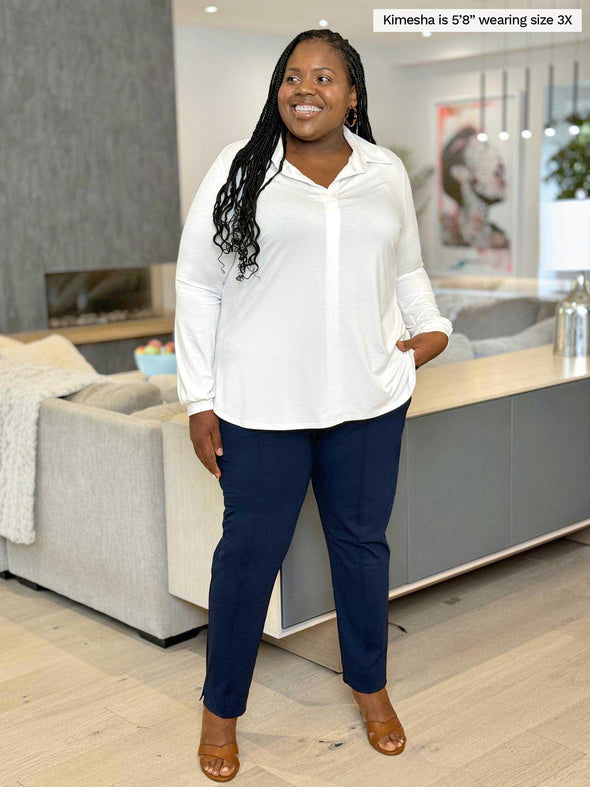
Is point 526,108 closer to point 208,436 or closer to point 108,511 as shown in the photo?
point 108,511

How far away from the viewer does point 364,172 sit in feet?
6.30

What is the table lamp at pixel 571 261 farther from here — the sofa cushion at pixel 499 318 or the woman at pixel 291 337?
the sofa cushion at pixel 499 318

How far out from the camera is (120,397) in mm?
2844

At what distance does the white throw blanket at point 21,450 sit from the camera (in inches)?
115

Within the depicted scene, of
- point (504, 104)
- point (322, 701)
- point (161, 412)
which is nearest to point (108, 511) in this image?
point (161, 412)

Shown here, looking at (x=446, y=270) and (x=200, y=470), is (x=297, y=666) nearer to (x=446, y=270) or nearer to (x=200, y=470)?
(x=200, y=470)

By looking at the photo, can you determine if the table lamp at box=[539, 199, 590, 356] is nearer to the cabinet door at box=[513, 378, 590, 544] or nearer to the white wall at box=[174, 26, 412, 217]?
the cabinet door at box=[513, 378, 590, 544]

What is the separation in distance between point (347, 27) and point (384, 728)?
5.57 meters

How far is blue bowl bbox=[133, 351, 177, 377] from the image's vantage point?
436cm

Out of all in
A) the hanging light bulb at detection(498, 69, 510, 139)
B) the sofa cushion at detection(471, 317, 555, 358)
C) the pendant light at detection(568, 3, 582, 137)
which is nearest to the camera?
the sofa cushion at detection(471, 317, 555, 358)

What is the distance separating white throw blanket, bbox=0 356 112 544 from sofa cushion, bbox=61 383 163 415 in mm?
65

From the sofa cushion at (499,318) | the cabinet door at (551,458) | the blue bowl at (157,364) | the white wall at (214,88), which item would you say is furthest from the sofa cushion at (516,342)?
the white wall at (214,88)

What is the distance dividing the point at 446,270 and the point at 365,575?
673 cm

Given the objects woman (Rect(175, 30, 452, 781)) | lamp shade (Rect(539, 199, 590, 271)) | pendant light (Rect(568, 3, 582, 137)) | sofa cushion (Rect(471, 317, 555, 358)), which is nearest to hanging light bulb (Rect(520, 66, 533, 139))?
pendant light (Rect(568, 3, 582, 137))
